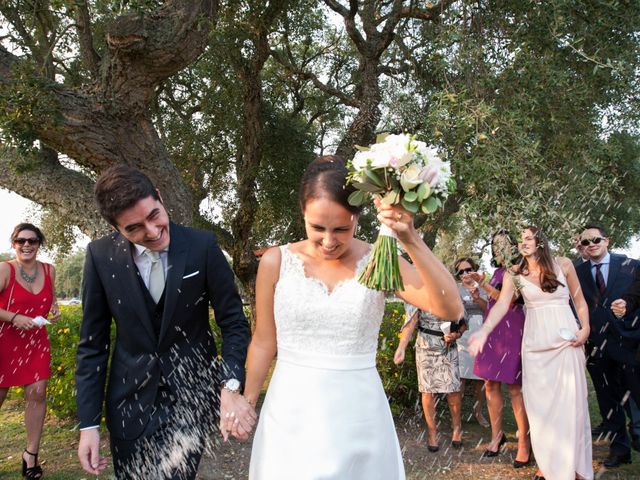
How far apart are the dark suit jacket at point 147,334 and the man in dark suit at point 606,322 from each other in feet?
16.0

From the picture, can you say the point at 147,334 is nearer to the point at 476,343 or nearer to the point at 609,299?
the point at 476,343

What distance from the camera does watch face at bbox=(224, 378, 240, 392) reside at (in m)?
2.95

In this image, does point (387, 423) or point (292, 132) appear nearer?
point (387, 423)

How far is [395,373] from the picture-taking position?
7887 millimetres

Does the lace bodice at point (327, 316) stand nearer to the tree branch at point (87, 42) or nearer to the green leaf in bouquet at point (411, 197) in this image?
the green leaf in bouquet at point (411, 197)

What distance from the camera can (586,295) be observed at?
659 cm

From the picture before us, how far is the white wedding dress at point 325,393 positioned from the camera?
2752 millimetres

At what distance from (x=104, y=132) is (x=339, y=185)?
5.03 metres

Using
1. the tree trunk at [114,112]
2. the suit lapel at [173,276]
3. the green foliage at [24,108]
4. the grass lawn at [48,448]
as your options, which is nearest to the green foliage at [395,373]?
the tree trunk at [114,112]

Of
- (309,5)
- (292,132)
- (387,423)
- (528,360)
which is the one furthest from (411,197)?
(292,132)

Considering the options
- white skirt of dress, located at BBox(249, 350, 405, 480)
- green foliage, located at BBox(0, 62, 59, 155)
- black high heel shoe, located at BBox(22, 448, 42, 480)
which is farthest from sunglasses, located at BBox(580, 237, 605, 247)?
black high heel shoe, located at BBox(22, 448, 42, 480)

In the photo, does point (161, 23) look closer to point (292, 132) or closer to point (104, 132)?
point (104, 132)

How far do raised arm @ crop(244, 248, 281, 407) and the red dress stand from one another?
12.2ft

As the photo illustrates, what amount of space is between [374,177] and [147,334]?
61.0 inches
